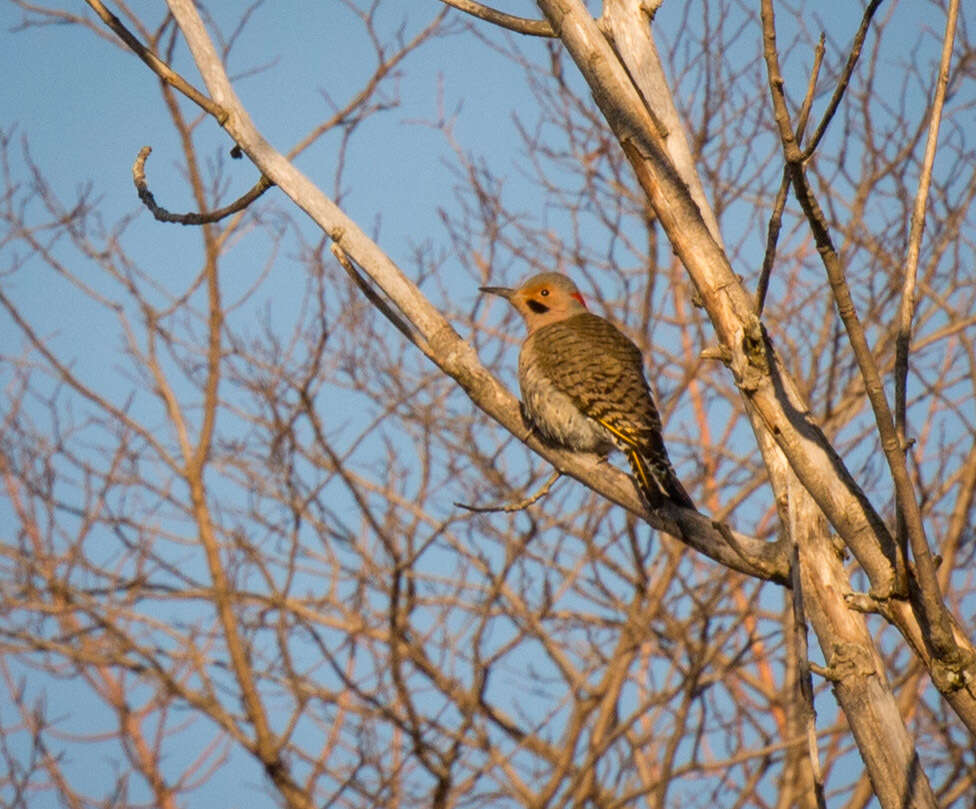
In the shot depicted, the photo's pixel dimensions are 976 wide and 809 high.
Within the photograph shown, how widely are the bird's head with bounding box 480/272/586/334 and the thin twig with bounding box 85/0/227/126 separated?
8.05 feet

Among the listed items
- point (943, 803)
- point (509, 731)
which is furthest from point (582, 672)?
point (943, 803)

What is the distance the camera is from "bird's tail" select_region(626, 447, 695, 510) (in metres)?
3.72

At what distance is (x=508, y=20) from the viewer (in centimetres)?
356

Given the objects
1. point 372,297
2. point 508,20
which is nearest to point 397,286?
point 372,297

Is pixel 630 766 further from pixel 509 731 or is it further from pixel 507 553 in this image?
pixel 507 553

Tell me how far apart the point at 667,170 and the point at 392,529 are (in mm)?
4235

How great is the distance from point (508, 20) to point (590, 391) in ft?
5.82

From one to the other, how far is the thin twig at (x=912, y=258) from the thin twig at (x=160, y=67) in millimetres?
2211

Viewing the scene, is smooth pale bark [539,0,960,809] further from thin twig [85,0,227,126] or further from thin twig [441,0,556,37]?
thin twig [85,0,227,126]

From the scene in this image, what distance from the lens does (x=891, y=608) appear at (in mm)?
2494

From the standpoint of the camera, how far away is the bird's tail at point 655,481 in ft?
12.2

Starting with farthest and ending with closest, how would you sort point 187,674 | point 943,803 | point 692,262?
point 187,674 → point 943,803 → point 692,262

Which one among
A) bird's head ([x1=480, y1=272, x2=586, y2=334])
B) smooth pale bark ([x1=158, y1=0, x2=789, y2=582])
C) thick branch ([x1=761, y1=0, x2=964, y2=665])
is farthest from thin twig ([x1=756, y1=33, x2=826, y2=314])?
bird's head ([x1=480, y1=272, x2=586, y2=334])

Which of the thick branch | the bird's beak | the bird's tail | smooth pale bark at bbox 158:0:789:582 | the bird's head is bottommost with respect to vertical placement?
the thick branch
